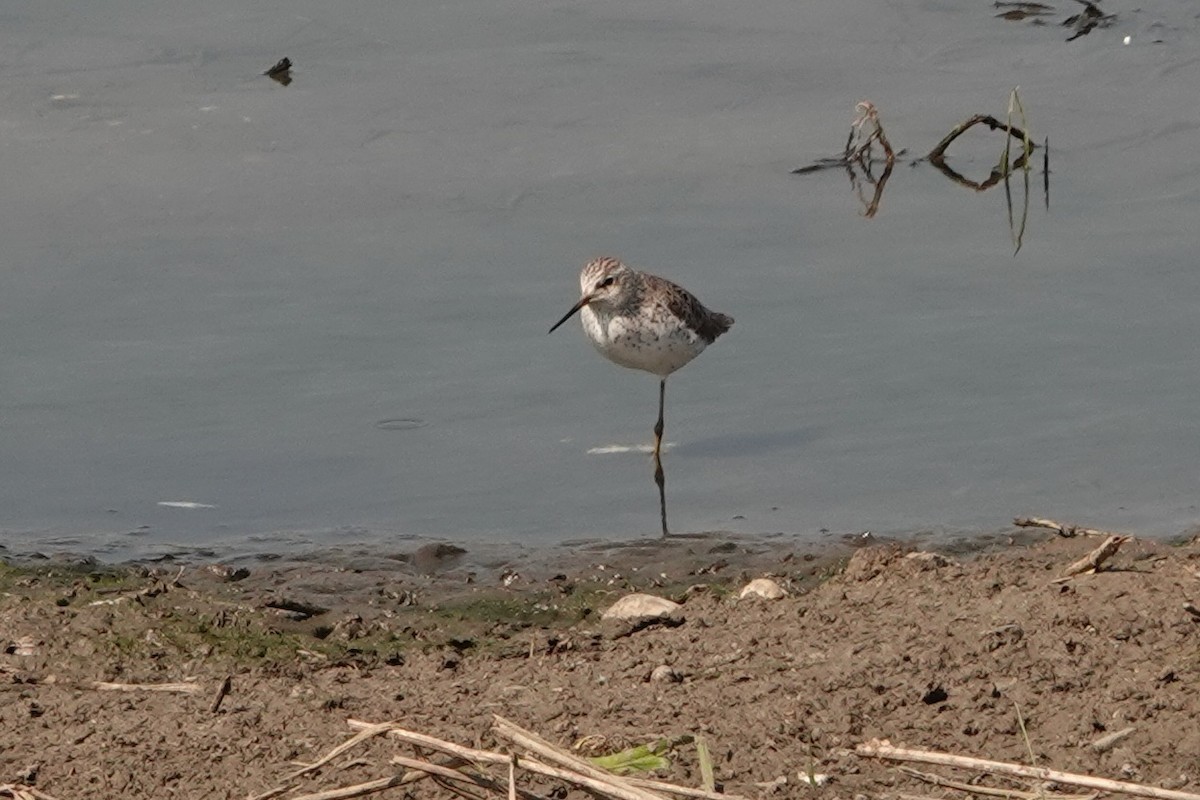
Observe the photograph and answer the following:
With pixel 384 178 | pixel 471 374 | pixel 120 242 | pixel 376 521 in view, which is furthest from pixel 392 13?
pixel 376 521

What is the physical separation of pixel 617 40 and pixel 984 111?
276 centimetres

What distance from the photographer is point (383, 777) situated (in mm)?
4449

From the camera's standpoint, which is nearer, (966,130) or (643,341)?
(643,341)

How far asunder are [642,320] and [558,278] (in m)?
1.01

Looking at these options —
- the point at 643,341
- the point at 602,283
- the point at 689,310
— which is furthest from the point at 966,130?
the point at 643,341

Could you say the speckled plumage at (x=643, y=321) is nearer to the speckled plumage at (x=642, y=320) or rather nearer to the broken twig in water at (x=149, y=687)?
the speckled plumage at (x=642, y=320)

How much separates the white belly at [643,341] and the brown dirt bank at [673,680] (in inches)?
103

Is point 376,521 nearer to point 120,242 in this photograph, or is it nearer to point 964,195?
point 120,242

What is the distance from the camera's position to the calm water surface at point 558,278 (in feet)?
27.0

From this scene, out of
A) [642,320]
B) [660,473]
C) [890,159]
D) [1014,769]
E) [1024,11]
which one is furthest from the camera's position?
[1024,11]

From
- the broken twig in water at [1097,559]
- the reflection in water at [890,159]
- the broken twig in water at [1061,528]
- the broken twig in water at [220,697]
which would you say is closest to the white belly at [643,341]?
the reflection in water at [890,159]

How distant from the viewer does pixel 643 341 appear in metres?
9.30

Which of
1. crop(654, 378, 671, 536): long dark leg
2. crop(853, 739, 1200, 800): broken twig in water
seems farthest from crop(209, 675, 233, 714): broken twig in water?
crop(654, 378, 671, 536): long dark leg

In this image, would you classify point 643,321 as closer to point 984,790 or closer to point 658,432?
point 658,432
